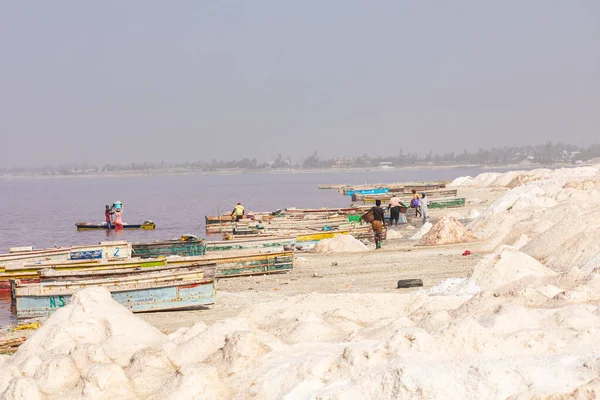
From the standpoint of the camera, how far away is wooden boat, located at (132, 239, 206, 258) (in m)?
27.6

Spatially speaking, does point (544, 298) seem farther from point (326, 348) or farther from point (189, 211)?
point (189, 211)

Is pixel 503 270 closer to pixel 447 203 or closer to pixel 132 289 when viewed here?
pixel 132 289

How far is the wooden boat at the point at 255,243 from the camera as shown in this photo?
27242mm

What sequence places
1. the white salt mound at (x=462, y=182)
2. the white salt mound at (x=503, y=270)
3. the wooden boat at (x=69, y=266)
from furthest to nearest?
the white salt mound at (x=462, y=182)
the wooden boat at (x=69, y=266)
the white salt mound at (x=503, y=270)

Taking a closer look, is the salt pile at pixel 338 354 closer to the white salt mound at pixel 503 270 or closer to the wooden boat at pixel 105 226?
the white salt mound at pixel 503 270

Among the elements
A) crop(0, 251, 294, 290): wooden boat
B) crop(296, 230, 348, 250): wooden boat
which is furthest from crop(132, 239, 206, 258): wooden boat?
crop(0, 251, 294, 290): wooden boat

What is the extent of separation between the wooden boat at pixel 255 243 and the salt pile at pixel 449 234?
540cm

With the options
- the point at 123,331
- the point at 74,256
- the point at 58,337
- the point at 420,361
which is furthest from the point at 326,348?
the point at 74,256

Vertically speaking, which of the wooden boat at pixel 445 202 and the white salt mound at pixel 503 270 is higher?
the white salt mound at pixel 503 270

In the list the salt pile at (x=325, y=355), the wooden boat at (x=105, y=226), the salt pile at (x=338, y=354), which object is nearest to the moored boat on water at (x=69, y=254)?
the salt pile at (x=338, y=354)

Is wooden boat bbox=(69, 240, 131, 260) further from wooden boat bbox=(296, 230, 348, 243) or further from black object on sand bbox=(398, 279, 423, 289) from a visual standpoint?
black object on sand bbox=(398, 279, 423, 289)

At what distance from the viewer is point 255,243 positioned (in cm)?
2753

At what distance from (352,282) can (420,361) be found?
10.8 m

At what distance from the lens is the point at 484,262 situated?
49.1ft
